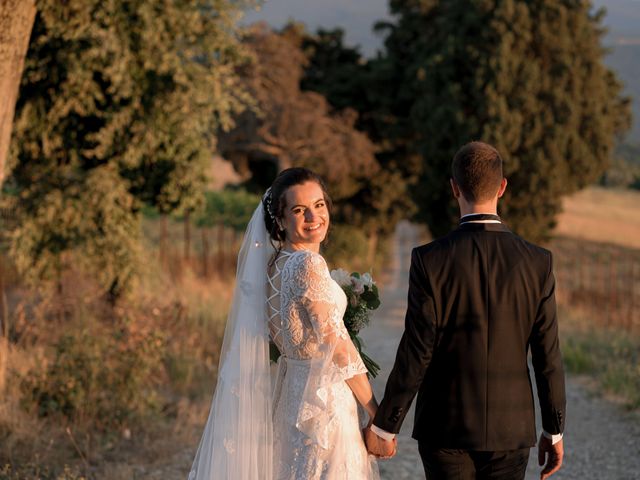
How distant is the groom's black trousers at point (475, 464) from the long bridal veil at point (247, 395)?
0.83 m

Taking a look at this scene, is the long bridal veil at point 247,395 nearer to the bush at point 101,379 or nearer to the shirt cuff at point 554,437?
the shirt cuff at point 554,437

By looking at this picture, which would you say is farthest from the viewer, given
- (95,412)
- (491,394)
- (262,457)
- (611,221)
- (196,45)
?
(611,221)

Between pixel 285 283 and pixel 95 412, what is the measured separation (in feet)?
12.4

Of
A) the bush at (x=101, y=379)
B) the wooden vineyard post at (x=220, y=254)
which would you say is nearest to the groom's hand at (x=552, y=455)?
the bush at (x=101, y=379)

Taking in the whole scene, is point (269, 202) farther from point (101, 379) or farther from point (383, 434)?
point (101, 379)

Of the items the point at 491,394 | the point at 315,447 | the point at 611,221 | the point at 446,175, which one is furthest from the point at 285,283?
the point at 611,221

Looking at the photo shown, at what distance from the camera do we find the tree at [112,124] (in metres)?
8.38

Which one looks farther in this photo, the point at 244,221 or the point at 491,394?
the point at 244,221

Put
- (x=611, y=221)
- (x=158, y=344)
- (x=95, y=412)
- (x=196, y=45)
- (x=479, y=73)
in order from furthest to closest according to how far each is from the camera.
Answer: (x=611, y=221) < (x=479, y=73) < (x=196, y=45) < (x=158, y=344) < (x=95, y=412)

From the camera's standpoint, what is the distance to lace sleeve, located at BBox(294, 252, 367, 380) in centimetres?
336

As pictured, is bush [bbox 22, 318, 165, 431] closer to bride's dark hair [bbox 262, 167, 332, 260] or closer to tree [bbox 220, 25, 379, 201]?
bride's dark hair [bbox 262, 167, 332, 260]

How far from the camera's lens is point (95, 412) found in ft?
21.3

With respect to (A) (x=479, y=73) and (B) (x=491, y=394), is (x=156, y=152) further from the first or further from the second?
(A) (x=479, y=73)

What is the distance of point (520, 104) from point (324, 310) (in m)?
14.2
